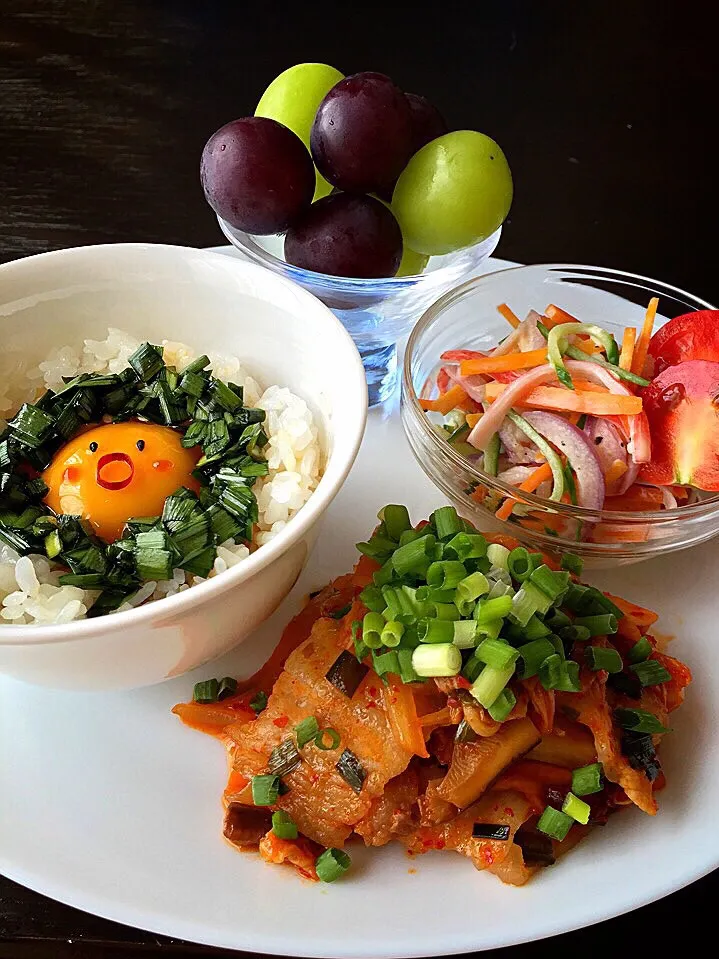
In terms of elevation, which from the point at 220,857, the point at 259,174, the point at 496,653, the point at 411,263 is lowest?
the point at 220,857

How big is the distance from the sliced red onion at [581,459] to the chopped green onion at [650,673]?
0.39m

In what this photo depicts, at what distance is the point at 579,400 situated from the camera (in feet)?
6.34

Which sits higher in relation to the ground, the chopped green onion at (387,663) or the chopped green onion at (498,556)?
the chopped green onion at (498,556)

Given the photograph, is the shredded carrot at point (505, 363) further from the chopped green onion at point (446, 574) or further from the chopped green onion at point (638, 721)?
the chopped green onion at point (638, 721)

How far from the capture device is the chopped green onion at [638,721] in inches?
60.2

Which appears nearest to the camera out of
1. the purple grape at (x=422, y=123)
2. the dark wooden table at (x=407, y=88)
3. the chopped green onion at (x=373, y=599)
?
the chopped green onion at (x=373, y=599)

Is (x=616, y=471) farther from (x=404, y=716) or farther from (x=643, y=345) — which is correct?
(x=404, y=716)

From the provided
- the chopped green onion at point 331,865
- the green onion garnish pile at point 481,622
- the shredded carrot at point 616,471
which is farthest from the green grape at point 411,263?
the chopped green onion at point 331,865

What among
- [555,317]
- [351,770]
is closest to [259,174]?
[555,317]

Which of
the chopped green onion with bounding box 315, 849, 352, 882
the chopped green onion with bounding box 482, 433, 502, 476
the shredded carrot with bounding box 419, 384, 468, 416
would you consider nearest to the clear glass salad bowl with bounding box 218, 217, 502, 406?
the shredded carrot with bounding box 419, 384, 468, 416

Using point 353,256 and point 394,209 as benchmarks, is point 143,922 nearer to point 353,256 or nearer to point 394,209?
point 353,256

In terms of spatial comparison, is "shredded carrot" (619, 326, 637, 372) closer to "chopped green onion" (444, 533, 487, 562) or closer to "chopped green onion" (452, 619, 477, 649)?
"chopped green onion" (444, 533, 487, 562)

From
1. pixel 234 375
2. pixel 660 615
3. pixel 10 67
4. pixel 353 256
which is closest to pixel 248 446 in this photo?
pixel 234 375

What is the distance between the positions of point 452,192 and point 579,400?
20.0 inches
